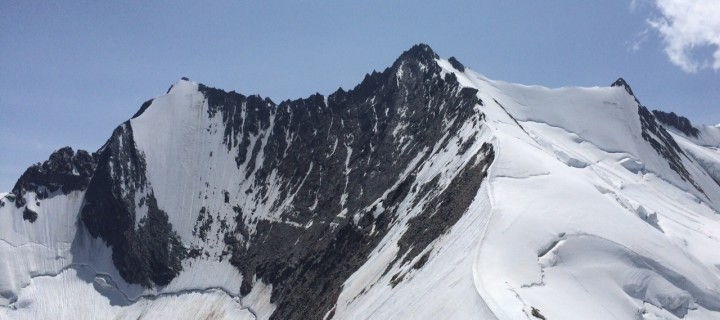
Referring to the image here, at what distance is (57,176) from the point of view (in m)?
169

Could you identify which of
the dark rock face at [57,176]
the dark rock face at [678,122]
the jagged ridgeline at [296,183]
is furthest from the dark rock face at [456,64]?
the dark rock face at [57,176]

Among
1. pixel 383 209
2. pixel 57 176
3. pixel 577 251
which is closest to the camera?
pixel 577 251

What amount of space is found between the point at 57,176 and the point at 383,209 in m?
112

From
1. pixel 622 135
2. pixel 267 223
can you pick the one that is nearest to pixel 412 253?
pixel 267 223

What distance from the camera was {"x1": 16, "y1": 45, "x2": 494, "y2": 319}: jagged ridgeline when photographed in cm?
10594

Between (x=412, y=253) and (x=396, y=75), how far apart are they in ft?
305

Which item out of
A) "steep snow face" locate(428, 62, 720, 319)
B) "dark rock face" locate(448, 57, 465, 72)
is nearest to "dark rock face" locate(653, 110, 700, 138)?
"dark rock face" locate(448, 57, 465, 72)

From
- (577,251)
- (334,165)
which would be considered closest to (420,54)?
(334,165)

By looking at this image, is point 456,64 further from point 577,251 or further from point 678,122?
point 577,251

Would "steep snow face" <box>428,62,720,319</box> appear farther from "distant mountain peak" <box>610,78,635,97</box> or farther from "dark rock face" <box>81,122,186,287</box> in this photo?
"dark rock face" <box>81,122,186,287</box>

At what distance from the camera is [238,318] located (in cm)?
12056

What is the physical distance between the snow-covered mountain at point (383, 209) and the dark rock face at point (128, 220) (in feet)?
1.76

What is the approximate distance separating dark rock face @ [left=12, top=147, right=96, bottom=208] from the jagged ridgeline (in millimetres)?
401

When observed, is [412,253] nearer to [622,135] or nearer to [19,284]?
[622,135]
